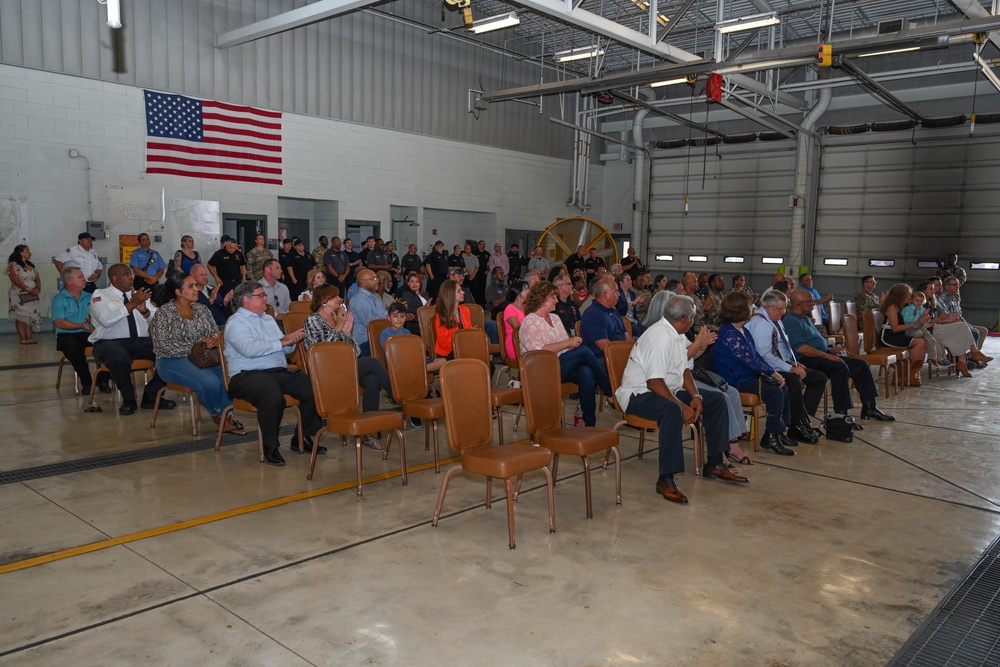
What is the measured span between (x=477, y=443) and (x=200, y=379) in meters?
2.44

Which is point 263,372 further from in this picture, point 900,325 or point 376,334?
point 900,325

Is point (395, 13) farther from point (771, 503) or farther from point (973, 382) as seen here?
point (771, 503)

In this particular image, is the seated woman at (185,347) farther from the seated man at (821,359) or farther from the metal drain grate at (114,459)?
the seated man at (821,359)

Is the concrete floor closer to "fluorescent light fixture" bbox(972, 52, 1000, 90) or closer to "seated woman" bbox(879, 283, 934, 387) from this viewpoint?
"seated woman" bbox(879, 283, 934, 387)

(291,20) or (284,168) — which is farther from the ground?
(291,20)

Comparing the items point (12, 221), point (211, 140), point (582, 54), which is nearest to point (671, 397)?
point (582, 54)

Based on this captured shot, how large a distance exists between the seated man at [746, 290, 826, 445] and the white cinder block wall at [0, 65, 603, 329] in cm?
994

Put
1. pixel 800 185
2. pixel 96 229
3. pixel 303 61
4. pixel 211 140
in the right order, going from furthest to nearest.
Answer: pixel 800 185
pixel 303 61
pixel 211 140
pixel 96 229

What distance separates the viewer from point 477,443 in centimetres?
379

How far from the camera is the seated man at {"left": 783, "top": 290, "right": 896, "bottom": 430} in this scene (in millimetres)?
5855

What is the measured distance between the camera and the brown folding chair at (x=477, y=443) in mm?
3443

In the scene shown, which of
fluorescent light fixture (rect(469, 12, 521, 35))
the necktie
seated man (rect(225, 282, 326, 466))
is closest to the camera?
seated man (rect(225, 282, 326, 466))

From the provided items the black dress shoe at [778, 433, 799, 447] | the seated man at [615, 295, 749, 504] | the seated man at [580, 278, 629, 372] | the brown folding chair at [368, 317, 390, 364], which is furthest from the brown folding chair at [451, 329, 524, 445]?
the black dress shoe at [778, 433, 799, 447]

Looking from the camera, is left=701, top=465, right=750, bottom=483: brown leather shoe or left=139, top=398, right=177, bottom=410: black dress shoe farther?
left=139, top=398, right=177, bottom=410: black dress shoe
